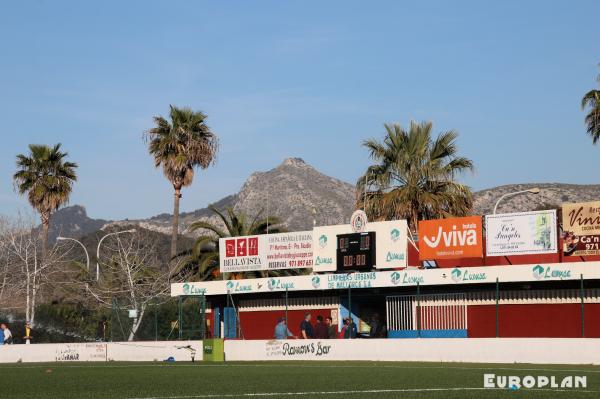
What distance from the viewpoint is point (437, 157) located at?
5500 centimetres

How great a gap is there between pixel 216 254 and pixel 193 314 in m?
15.2

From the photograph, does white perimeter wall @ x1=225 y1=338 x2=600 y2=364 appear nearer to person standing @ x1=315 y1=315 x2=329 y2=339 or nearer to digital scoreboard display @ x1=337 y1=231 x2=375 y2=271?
person standing @ x1=315 y1=315 x2=329 y2=339

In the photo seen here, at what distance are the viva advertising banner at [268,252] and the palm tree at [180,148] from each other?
14598 millimetres

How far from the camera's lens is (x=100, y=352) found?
43000 mm

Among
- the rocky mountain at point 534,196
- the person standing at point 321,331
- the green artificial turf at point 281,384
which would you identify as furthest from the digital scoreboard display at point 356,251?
the rocky mountain at point 534,196

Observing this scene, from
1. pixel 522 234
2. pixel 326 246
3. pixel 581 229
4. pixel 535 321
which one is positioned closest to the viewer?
pixel 535 321

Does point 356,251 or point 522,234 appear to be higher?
point 522,234

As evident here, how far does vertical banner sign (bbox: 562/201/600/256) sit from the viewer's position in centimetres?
4019

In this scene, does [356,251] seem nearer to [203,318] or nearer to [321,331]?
[203,318]

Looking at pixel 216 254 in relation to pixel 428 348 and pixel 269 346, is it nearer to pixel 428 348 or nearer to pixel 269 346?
pixel 269 346

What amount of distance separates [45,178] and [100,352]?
109ft
